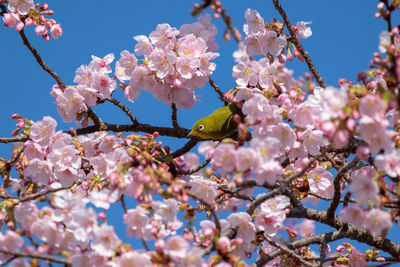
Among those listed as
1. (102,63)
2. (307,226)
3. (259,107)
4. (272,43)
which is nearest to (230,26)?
(259,107)

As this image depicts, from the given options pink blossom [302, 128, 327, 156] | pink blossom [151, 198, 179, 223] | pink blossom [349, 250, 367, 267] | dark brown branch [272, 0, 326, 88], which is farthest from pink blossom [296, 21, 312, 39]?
pink blossom [151, 198, 179, 223]

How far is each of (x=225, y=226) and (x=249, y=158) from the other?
735mm

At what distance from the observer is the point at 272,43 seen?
17.7 feet

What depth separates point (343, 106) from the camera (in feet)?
9.46

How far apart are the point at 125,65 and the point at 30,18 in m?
1.37

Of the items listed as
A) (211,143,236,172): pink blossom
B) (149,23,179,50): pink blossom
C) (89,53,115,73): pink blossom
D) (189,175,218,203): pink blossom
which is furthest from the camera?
(89,53,115,73): pink blossom

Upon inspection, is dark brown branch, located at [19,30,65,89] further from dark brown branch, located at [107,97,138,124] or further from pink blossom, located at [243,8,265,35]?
pink blossom, located at [243,8,265,35]

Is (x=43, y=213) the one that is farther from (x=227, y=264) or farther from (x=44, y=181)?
(x=227, y=264)

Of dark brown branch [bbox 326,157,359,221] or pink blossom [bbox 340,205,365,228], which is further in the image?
dark brown branch [bbox 326,157,359,221]

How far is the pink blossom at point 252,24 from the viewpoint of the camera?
5.32 metres

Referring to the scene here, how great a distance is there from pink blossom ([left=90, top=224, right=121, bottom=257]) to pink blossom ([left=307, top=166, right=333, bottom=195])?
2.46 m

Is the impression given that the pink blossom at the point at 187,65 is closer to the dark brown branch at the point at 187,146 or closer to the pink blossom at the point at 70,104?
the dark brown branch at the point at 187,146

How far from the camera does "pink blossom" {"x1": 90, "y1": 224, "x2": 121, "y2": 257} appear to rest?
309cm

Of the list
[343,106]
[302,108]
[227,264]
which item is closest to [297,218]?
[302,108]
